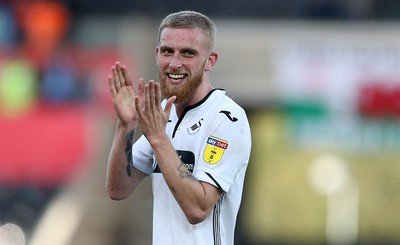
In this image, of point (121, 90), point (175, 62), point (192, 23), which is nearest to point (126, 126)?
point (121, 90)

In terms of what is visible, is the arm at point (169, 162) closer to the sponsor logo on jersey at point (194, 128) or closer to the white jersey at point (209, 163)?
the white jersey at point (209, 163)

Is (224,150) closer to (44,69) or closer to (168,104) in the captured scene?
(168,104)

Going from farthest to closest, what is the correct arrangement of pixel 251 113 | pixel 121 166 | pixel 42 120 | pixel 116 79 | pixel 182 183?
pixel 251 113, pixel 42 120, pixel 121 166, pixel 116 79, pixel 182 183

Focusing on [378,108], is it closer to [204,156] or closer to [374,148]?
[374,148]

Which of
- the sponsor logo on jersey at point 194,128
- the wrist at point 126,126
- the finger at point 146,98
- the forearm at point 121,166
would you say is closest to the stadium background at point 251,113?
the forearm at point 121,166

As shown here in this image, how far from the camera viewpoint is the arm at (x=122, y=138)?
449cm

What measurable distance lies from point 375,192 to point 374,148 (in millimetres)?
704

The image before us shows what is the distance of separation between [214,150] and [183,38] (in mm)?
527

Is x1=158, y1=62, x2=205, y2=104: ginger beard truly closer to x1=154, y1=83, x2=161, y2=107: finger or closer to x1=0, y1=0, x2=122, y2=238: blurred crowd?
x1=154, y1=83, x2=161, y2=107: finger

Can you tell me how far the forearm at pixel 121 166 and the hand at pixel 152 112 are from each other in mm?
310

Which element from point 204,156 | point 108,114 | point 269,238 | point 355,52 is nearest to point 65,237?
point 108,114

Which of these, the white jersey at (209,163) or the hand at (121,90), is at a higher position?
the hand at (121,90)

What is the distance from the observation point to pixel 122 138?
181 inches

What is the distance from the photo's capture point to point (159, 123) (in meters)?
4.27
